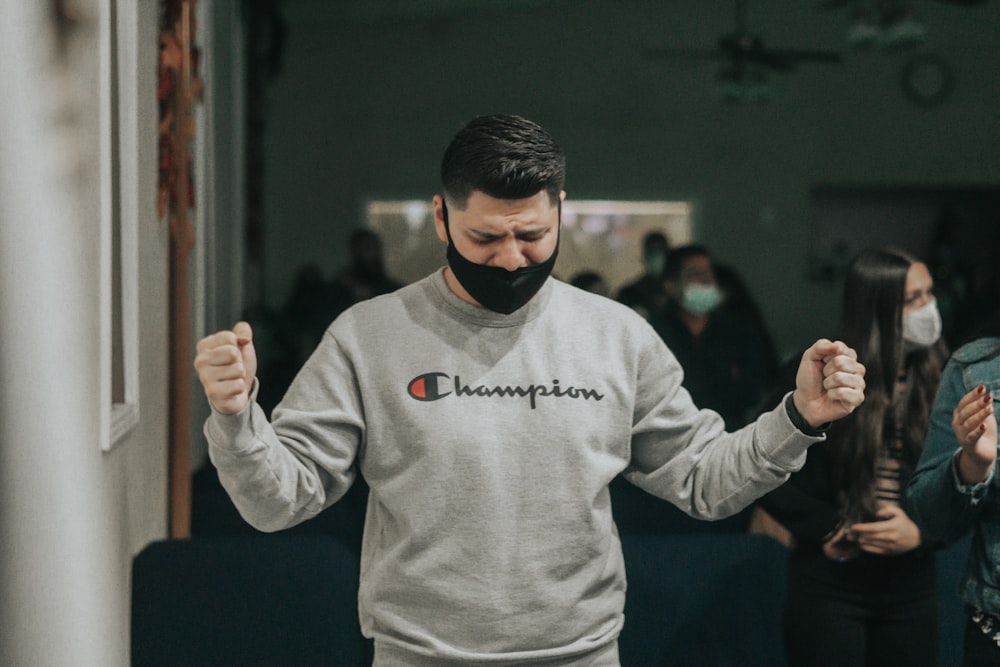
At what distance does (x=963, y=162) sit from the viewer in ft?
28.0

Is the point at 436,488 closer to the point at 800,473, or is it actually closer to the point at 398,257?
the point at 800,473

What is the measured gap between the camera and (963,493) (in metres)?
1.52

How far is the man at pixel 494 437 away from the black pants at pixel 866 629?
73 cm

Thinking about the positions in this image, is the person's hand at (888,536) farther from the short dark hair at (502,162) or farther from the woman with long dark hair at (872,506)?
the short dark hair at (502,162)

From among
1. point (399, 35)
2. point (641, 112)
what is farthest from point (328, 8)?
point (641, 112)

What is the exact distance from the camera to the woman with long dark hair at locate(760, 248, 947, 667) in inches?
77.5

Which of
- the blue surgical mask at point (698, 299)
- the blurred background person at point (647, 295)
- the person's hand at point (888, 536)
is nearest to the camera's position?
the person's hand at point (888, 536)

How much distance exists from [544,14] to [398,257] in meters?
2.35

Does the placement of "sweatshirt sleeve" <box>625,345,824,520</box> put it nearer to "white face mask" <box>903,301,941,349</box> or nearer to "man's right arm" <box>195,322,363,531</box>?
"man's right arm" <box>195,322,363,531</box>

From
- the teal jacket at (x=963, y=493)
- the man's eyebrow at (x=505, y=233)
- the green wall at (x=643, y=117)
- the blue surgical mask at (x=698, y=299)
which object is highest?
the green wall at (x=643, y=117)

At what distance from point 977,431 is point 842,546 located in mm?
615

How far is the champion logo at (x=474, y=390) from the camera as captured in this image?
4.45 ft

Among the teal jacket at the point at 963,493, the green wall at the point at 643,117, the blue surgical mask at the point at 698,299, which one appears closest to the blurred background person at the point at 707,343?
the blue surgical mask at the point at 698,299

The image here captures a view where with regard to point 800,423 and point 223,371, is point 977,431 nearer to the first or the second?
point 800,423
